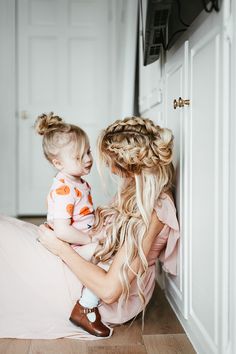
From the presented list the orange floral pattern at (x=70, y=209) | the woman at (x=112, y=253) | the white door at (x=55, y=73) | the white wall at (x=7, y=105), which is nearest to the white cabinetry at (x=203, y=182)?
the woman at (x=112, y=253)

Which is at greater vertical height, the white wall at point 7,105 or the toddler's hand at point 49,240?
the white wall at point 7,105

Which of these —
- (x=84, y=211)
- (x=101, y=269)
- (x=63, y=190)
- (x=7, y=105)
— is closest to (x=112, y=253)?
(x=101, y=269)

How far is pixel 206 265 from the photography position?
1431 millimetres

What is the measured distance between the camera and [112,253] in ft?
6.06

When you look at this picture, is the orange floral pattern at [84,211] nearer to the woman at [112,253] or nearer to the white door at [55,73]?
the woman at [112,253]

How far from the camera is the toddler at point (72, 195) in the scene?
1.79m

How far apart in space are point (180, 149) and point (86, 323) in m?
0.79

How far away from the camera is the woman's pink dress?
178cm

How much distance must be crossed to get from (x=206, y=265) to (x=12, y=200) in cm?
355

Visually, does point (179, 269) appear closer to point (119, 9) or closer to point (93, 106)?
point (93, 106)

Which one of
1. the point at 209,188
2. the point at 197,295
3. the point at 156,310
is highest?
the point at 209,188

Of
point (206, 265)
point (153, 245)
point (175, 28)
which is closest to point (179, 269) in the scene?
point (153, 245)

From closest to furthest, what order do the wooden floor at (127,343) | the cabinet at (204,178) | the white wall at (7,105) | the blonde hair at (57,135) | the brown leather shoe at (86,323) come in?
the cabinet at (204,178)
the wooden floor at (127,343)
the brown leather shoe at (86,323)
the blonde hair at (57,135)
the white wall at (7,105)

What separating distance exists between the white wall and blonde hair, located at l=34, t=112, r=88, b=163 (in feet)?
9.47
